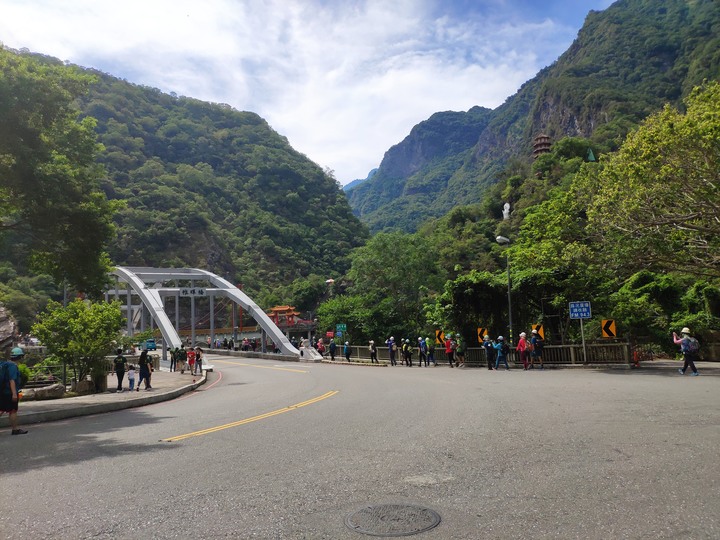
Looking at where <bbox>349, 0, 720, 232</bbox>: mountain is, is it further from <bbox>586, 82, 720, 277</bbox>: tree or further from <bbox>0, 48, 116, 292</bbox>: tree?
<bbox>0, 48, 116, 292</bbox>: tree

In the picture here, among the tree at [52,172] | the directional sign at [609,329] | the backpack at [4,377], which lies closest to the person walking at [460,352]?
the directional sign at [609,329]

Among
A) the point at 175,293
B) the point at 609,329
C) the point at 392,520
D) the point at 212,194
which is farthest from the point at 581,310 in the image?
the point at 212,194

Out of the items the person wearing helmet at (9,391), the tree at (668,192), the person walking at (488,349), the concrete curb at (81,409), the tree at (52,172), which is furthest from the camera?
the person walking at (488,349)

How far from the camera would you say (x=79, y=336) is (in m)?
18.4

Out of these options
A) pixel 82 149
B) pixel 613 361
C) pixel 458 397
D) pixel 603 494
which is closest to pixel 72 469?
pixel 603 494

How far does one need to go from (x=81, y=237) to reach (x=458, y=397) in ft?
36.6

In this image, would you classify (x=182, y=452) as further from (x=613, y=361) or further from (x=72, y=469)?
(x=613, y=361)

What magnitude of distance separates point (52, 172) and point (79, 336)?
7.58 m

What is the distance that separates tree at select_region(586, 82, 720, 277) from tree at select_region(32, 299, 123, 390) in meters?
19.6

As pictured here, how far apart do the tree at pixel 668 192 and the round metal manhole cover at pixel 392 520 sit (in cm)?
1750

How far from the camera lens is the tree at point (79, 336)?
60.0 ft

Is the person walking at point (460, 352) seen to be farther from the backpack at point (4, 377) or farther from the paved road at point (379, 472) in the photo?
the backpack at point (4, 377)

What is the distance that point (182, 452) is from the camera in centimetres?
694

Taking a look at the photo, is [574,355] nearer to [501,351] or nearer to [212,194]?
[501,351]
